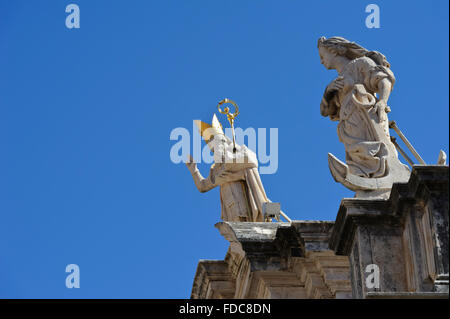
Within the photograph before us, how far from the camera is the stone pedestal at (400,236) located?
51.5 ft

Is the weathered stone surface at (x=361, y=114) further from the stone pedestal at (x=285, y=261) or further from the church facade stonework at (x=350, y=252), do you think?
the stone pedestal at (x=285, y=261)

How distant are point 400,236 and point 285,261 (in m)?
2.74

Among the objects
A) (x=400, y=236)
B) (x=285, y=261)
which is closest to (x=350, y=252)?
(x=400, y=236)

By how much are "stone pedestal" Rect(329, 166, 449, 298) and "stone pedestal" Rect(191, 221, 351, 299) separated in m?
1.29

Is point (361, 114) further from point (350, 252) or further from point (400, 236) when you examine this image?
point (400, 236)

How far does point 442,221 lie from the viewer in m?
15.6

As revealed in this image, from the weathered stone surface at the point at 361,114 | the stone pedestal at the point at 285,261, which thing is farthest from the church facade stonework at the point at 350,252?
the weathered stone surface at the point at 361,114

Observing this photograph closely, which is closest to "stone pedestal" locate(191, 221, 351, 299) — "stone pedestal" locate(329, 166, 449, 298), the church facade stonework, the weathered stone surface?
the church facade stonework

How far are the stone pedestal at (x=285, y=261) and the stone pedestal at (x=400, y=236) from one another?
1291 mm

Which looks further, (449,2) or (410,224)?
(410,224)

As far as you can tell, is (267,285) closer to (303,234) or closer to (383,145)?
(303,234)
